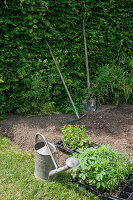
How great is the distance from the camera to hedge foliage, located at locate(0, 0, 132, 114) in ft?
12.5

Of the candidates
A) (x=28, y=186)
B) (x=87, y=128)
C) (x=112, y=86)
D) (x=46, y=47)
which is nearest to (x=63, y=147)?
(x=28, y=186)

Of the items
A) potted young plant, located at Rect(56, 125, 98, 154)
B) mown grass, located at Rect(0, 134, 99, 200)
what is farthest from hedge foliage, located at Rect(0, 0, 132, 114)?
mown grass, located at Rect(0, 134, 99, 200)

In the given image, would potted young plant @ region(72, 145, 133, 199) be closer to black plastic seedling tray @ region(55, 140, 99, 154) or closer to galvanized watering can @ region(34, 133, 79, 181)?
galvanized watering can @ region(34, 133, 79, 181)

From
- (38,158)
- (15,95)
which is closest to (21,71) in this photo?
(15,95)

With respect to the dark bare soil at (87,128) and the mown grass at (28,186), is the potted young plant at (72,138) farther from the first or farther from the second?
the mown grass at (28,186)

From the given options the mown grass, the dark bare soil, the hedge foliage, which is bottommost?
the mown grass

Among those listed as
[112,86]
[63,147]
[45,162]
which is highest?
[112,86]

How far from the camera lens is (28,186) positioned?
2320 millimetres

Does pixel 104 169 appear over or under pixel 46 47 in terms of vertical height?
under

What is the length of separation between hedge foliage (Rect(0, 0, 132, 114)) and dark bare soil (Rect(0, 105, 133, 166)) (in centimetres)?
32

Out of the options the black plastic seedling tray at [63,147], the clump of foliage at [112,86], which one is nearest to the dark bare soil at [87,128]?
the black plastic seedling tray at [63,147]

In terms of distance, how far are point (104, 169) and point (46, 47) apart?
2.95m

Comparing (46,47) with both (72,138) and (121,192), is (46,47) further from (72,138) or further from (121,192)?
(121,192)

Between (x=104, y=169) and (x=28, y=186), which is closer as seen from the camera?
(x=104, y=169)
